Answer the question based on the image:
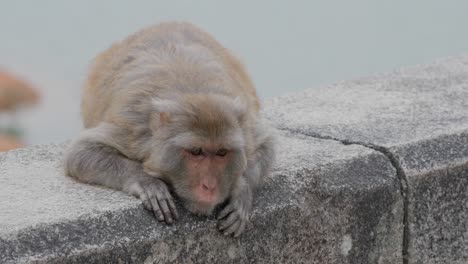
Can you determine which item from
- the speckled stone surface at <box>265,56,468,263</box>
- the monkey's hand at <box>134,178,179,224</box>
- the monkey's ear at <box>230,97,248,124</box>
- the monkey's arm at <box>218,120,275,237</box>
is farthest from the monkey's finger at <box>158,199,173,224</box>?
the speckled stone surface at <box>265,56,468,263</box>

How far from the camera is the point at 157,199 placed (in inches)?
141

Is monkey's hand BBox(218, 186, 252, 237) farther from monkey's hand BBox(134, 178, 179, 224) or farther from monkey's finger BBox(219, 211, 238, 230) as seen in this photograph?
monkey's hand BBox(134, 178, 179, 224)

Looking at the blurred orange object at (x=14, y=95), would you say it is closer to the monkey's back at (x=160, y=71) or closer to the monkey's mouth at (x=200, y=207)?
the monkey's back at (x=160, y=71)

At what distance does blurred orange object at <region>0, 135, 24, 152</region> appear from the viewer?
6.93m

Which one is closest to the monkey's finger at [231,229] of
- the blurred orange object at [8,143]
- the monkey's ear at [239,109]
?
the monkey's ear at [239,109]

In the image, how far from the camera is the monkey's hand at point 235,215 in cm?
361

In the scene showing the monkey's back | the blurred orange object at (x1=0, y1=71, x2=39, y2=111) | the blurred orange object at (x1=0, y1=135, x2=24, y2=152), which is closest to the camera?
the monkey's back

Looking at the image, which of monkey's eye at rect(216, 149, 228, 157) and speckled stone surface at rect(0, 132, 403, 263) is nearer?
speckled stone surface at rect(0, 132, 403, 263)

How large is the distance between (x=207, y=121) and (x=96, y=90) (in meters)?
1.14

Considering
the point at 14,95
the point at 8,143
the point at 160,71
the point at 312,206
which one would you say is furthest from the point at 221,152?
the point at 14,95

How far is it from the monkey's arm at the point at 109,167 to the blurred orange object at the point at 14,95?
15.7 ft

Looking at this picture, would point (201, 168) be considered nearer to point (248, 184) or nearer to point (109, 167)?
point (248, 184)

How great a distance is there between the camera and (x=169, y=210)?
3.56 meters

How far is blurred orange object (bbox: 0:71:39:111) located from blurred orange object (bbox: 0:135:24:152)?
1.21 m
